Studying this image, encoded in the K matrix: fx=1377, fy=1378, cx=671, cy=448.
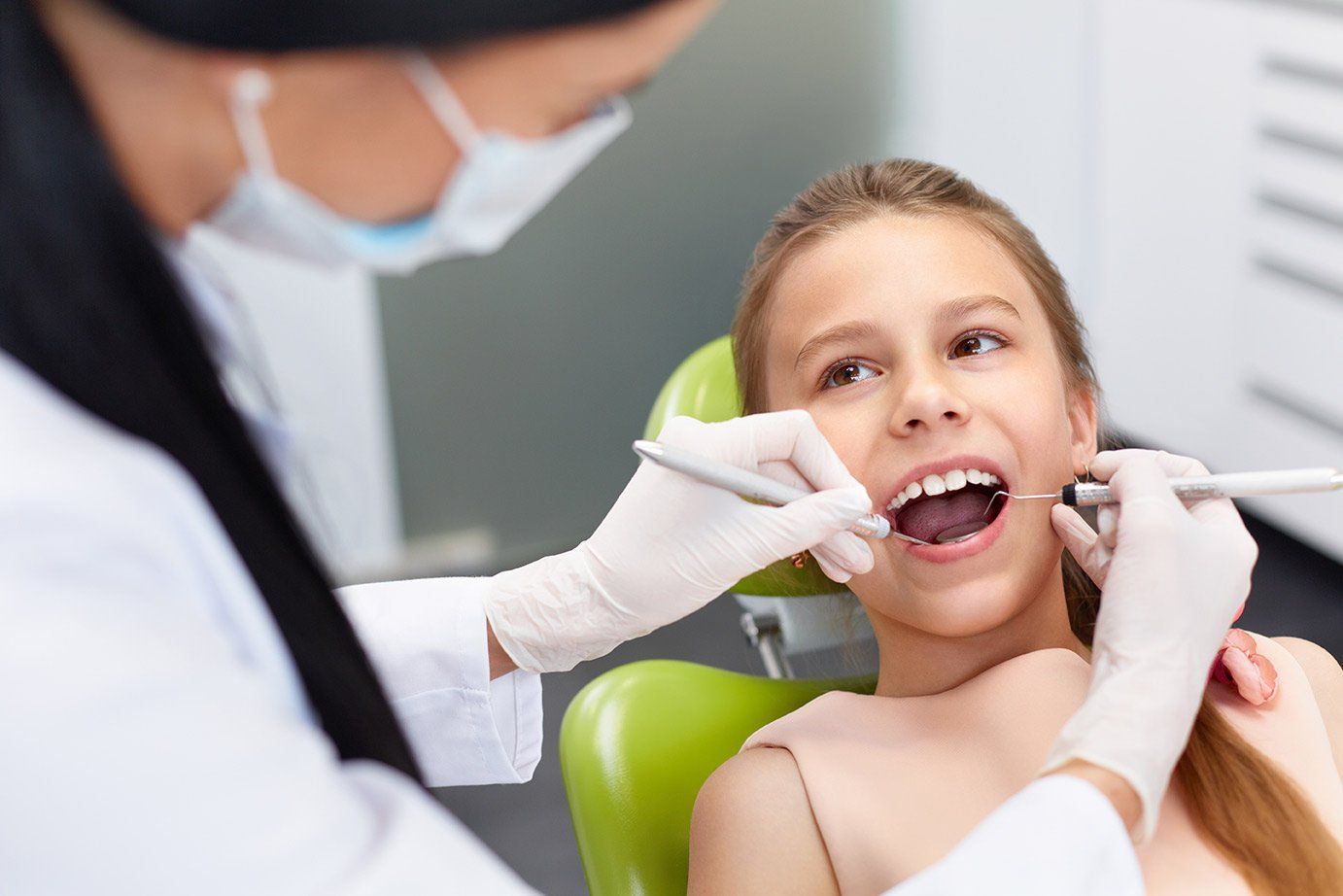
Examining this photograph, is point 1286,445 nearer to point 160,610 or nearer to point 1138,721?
point 1138,721

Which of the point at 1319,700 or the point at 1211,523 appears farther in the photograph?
the point at 1319,700

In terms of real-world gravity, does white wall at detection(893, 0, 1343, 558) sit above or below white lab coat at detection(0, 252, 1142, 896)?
below

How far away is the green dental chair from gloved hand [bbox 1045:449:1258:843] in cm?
42

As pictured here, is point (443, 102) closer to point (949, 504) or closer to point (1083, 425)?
point (949, 504)

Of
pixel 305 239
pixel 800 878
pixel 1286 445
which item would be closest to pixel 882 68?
pixel 1286 445

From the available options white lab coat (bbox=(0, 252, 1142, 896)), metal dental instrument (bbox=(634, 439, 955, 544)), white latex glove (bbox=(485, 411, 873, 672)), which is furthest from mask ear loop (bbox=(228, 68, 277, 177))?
white latex glove (bbox=(485, 411, 873, 672))

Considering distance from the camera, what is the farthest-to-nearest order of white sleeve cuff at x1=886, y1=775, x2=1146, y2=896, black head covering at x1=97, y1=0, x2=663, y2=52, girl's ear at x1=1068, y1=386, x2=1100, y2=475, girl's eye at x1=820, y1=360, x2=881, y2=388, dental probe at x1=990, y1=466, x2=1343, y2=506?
girl's ear at x1=1068, y1=386, x2=1100, y2=475 < girl's eye at x1=820, y1=360, x2=881, y2=388 < dental probe at x1=990, y1=466, x2=1343, y2=506 < white sleeve cuff at x1=886, y1=775, x2=1146, y2=896 < black head covering at x1=97, y1=0, x2=663, y2=52

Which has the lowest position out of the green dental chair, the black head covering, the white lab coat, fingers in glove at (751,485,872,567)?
the green dental chair

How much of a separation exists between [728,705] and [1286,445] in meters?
1.75

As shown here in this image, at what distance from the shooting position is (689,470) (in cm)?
109

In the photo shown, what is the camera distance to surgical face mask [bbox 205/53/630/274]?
708mm

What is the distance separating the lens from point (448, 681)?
1.29 m

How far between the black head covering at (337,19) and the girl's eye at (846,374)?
701mm

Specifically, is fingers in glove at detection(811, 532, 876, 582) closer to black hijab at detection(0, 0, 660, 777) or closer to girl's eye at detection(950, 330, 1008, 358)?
girl's eye at detection(950, 330, 1008, 358)
